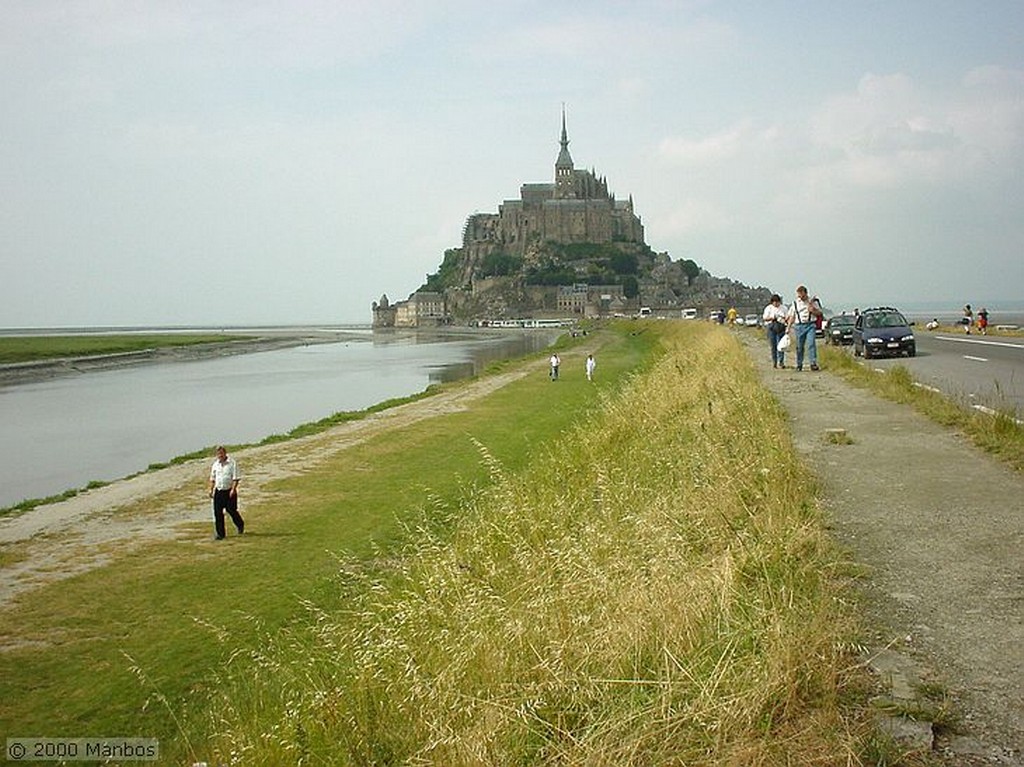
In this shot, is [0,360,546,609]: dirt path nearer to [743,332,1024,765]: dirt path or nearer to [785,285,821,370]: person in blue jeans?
[743,332,1024,765]: dirt path

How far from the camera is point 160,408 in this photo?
1607 inches

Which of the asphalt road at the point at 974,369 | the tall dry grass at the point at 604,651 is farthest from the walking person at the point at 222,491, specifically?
the asphalt road at the point at 974,369

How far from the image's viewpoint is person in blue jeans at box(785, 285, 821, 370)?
1969 centimetres

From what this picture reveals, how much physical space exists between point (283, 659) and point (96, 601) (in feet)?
12.5

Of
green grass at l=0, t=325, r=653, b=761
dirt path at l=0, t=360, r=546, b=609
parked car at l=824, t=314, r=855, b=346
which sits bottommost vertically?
dirt path at l=0, t=360, r=546, b=609

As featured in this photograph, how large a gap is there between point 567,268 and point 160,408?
139 m

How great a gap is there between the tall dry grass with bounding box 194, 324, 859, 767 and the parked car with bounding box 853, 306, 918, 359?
16369 millimetres

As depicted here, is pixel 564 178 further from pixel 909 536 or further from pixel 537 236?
pixel 909 536

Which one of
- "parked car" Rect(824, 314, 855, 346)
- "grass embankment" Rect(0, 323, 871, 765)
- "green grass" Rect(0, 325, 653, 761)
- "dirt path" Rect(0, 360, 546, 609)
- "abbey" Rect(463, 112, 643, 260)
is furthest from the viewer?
"abbey" Rect(463, 112, 643, 260)

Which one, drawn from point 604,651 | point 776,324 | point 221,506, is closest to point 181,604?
point 221,506

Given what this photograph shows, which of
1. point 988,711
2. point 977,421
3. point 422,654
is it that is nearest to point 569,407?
point 977,421

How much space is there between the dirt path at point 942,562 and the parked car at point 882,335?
43.5 ft

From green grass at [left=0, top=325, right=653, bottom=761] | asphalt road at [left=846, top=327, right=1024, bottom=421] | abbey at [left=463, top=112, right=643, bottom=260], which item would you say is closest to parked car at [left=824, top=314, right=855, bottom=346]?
asphalt road at [left=846, top=327, right=1024, bottom=421]

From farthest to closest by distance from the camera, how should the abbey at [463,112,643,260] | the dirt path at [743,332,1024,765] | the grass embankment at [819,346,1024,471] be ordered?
the abbey at [463,112,643,260]
the grass embankment at [819,346,1024,471]
the dirt path at [743,332,1024,765]
